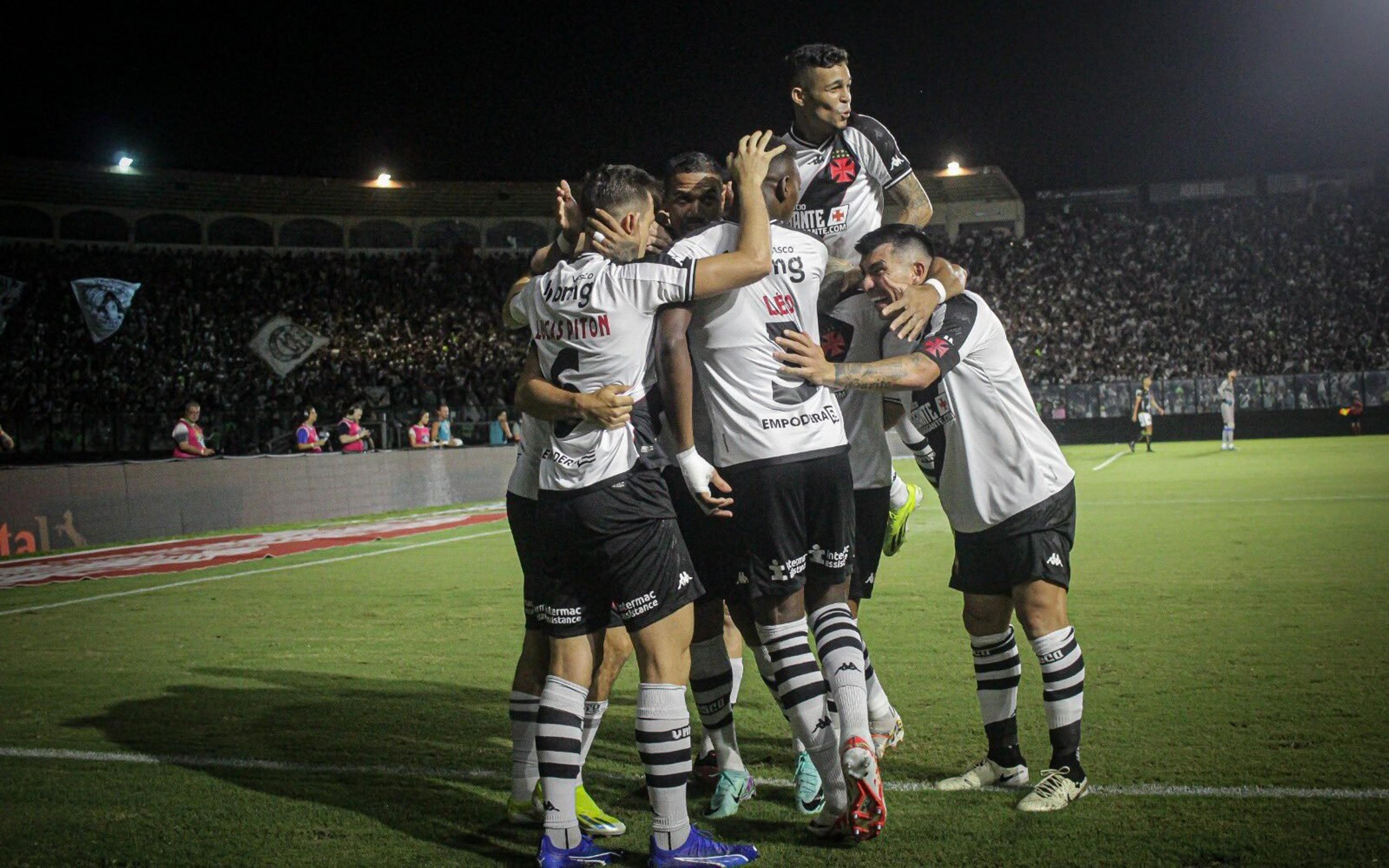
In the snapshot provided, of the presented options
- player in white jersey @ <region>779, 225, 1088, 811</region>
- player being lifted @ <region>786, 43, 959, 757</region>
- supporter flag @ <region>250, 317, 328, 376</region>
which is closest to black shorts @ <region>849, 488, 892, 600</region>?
player being lifted @ <region>786, 43, 959, 757</region>

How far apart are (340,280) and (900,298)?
1759 inches

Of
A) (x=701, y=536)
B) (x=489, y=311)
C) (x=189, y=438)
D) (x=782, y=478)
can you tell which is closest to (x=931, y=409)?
(x=782, y=478)

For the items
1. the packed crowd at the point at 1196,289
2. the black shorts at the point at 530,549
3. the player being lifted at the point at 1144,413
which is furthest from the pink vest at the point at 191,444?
the packed crowd at the point at 1196,289

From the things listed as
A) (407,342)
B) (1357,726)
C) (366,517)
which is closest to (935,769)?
(1357,726)

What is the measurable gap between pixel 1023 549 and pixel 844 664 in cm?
90

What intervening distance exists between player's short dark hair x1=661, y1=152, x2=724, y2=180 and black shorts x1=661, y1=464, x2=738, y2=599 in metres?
1.19

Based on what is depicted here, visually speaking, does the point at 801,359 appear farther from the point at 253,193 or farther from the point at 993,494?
the point at 253,193

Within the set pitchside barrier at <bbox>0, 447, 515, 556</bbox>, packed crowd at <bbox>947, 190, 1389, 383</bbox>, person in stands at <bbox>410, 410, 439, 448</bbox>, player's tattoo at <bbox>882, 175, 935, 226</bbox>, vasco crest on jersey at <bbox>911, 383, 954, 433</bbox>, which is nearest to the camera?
vasco crest on jersey at <bbox>911, 383, 954, 433</bbox>

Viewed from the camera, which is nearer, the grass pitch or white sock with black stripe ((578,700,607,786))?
the grass pitch

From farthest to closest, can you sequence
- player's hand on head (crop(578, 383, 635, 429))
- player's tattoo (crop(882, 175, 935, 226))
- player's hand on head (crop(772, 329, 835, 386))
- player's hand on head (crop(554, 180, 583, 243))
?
player's tattoo (crop(882, 175, 935, 226)) → player's hand on head (crop(554, 180, 583, 243)) → player's hand on head (crop(772, 329, 835, 386)) → player's hand on head (crop(578, 383, 635, 429))

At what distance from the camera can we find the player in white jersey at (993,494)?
14.8 feet

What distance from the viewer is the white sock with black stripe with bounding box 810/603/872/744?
163 inches

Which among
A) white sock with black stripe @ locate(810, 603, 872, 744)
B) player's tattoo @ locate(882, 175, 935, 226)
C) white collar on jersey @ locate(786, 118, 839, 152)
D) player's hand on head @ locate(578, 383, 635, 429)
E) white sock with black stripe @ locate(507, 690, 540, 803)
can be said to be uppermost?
white collar on jersey @ locate(786, 118, 839, 152)

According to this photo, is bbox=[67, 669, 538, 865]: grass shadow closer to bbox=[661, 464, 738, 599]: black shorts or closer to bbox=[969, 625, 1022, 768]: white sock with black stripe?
bbox=[661, 464, 738, 599]: black shorts
